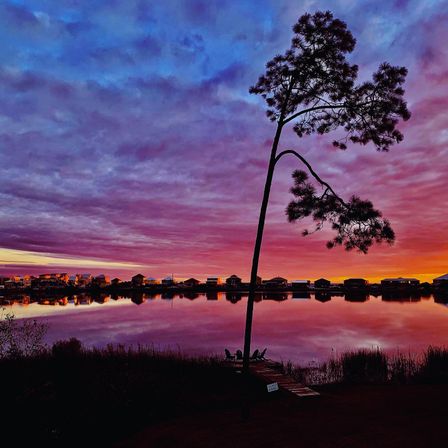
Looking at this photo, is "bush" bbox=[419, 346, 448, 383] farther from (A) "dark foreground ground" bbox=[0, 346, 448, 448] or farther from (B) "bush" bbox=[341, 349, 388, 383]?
(A) "dark foreground ground" bbox=[0, 346, 448, 448]

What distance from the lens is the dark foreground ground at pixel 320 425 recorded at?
953 cm

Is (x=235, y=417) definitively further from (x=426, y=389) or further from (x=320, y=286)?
(x=320, y=286)

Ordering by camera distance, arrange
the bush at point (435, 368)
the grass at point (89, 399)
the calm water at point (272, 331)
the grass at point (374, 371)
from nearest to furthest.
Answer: the grass at point (89, 399) → the bush at point (435, 368) → the grass at point (374, 371) → the calm water at point (272, 331)

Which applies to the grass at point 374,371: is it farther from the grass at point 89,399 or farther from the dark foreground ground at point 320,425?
the grass at point 89,399

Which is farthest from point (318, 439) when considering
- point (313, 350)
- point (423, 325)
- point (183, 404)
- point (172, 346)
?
point (423, 325)

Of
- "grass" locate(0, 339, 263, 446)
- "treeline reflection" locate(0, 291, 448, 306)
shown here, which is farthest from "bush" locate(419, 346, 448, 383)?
"treeline reflection" locate(0, 291, 448, 306)

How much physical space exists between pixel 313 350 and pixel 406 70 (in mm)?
30612

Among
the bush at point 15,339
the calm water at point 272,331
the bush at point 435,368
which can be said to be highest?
the bush at point 15,339

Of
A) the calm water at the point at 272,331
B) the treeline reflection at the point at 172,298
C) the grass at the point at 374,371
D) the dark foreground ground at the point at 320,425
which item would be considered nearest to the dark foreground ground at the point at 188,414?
the dark foreground ground at the point at 320,425

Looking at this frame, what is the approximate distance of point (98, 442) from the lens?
10.6 m

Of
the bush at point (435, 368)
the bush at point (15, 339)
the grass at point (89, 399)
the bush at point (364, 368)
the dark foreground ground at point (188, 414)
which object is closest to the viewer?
the dark foreground ground at point (188, 414)

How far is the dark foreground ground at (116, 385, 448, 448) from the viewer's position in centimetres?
953

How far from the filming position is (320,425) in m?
10.8

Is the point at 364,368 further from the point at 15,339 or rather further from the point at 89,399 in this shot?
the point at 15,339
